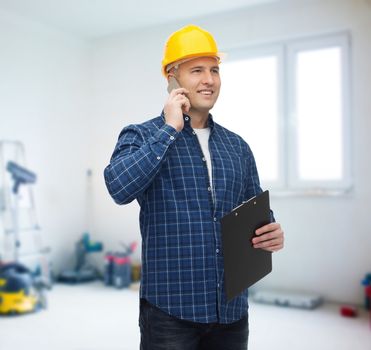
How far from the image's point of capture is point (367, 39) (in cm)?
348

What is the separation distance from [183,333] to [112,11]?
11.8 feet

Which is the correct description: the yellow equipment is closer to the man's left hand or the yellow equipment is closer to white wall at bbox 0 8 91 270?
white wall at bbox 0 8 91 270

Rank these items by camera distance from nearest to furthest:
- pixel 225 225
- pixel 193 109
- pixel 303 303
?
pixel 225 225, pixel 193 109, pixel 303 303

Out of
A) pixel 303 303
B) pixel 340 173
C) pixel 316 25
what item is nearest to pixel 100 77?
pixel 316 25

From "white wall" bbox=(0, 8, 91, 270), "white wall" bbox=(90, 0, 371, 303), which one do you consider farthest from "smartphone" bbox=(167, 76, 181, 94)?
"white wall" bbox=(0, 8, 91, 270)

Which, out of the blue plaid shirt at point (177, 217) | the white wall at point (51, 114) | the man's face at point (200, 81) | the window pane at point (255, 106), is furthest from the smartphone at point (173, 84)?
the white wall at point (51, 114)

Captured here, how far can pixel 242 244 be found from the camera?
113 cm

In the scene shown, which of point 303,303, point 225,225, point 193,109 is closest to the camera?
point 225,225

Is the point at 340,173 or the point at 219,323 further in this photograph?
the point at 340,173

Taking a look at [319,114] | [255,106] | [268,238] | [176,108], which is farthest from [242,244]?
[255,106]

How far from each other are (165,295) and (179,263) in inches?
3.2

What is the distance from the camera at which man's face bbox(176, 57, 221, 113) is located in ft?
4.00

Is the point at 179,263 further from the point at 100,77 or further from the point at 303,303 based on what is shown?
the point at 100,77

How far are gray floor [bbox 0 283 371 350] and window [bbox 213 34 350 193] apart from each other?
1.05 m
